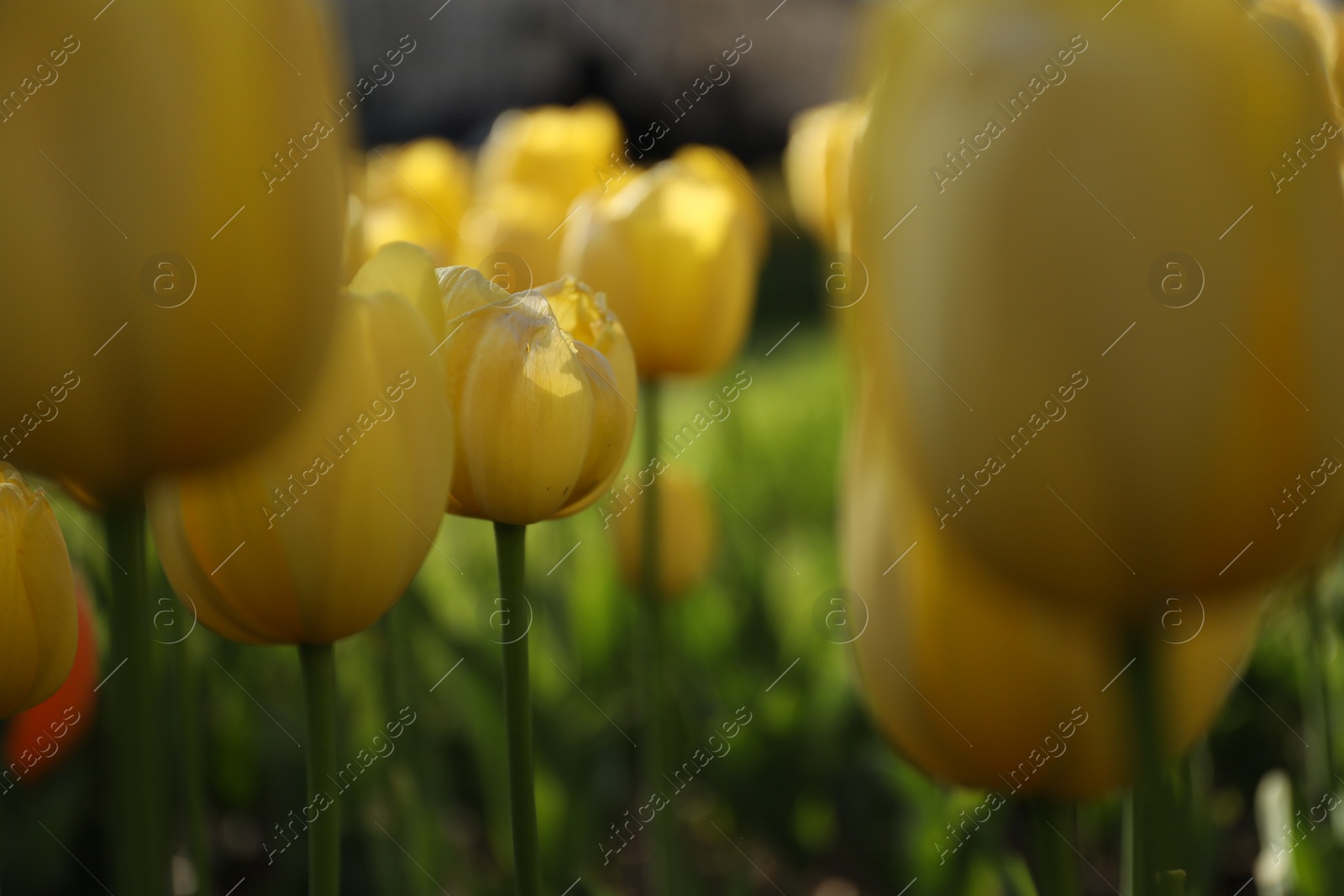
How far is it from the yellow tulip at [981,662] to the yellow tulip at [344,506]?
19 cm

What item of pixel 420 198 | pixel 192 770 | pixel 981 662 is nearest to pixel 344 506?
pixel 981 662

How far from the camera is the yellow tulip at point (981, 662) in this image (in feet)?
1.42

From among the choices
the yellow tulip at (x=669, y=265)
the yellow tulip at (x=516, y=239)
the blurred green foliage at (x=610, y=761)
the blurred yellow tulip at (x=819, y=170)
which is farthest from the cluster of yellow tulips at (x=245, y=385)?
the blurred yellow tulip at (x=819, y=170)

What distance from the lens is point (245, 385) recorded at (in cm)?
39

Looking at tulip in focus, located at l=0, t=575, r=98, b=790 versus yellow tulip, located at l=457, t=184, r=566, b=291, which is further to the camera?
yellow tulip, located at l=457, t=184, r=566, b=291

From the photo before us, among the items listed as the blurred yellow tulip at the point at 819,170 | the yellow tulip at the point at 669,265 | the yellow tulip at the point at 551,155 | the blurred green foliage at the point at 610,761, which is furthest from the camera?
the yellow tulip at the point at 551,155

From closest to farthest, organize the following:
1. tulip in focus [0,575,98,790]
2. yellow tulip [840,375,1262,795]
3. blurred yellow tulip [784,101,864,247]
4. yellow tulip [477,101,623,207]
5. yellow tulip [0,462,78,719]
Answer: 1. yellow tulip [840,375,1262,795]
2. yellow tulip [0,462,78,719]
3. tulip in focus [0,575,98,790]
4. blurred yellow tulip [784,101,864,247]
5. yellow tulip [477,101,623,207]

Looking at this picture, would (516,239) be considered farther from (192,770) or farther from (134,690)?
(134,690)

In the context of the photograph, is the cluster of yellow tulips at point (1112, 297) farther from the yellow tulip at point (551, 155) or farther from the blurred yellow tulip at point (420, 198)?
the yellow tulip at point (551, 155)

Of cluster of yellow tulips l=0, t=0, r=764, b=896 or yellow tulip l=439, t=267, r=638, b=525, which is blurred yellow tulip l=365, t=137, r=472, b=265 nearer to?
cluster of yellow tulips l=0, t=0, r=764, b=896

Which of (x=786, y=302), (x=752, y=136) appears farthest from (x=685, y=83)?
(x=786, y=302)

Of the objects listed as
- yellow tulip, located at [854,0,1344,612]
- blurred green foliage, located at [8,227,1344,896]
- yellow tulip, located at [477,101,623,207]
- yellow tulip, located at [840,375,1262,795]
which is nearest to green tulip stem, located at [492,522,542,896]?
yellow tulip, located at [840,375,1262,795]

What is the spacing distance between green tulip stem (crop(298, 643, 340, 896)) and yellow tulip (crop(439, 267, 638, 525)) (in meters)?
0.12

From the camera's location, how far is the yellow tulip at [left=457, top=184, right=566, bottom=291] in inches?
48.9
